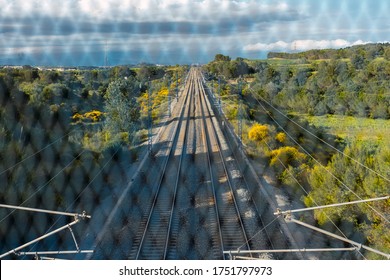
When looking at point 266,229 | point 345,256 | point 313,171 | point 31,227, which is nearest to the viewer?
point 345,256

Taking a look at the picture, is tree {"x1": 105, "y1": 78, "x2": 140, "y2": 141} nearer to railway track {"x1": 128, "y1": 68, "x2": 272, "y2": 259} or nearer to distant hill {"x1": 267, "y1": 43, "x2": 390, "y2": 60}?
railway track {"x1": 128, "y1": 68, "x2": 272, "y2": 259}

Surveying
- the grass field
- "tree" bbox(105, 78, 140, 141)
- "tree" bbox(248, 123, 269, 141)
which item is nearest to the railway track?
"tree" bbox(248, 123, 269, 141)

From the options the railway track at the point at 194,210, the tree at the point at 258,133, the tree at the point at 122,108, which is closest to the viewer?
the railway track at the point at 194,210

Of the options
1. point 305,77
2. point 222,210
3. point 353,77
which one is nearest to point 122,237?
point 222,210

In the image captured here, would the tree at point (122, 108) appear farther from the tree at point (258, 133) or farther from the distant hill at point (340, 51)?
the distant hill at point (340, 51)

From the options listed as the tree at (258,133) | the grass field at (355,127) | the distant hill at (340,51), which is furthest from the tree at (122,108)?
the grass field at (355,127)

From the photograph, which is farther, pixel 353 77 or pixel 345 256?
pixel 353 77

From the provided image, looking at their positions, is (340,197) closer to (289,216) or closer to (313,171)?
(313,171)
